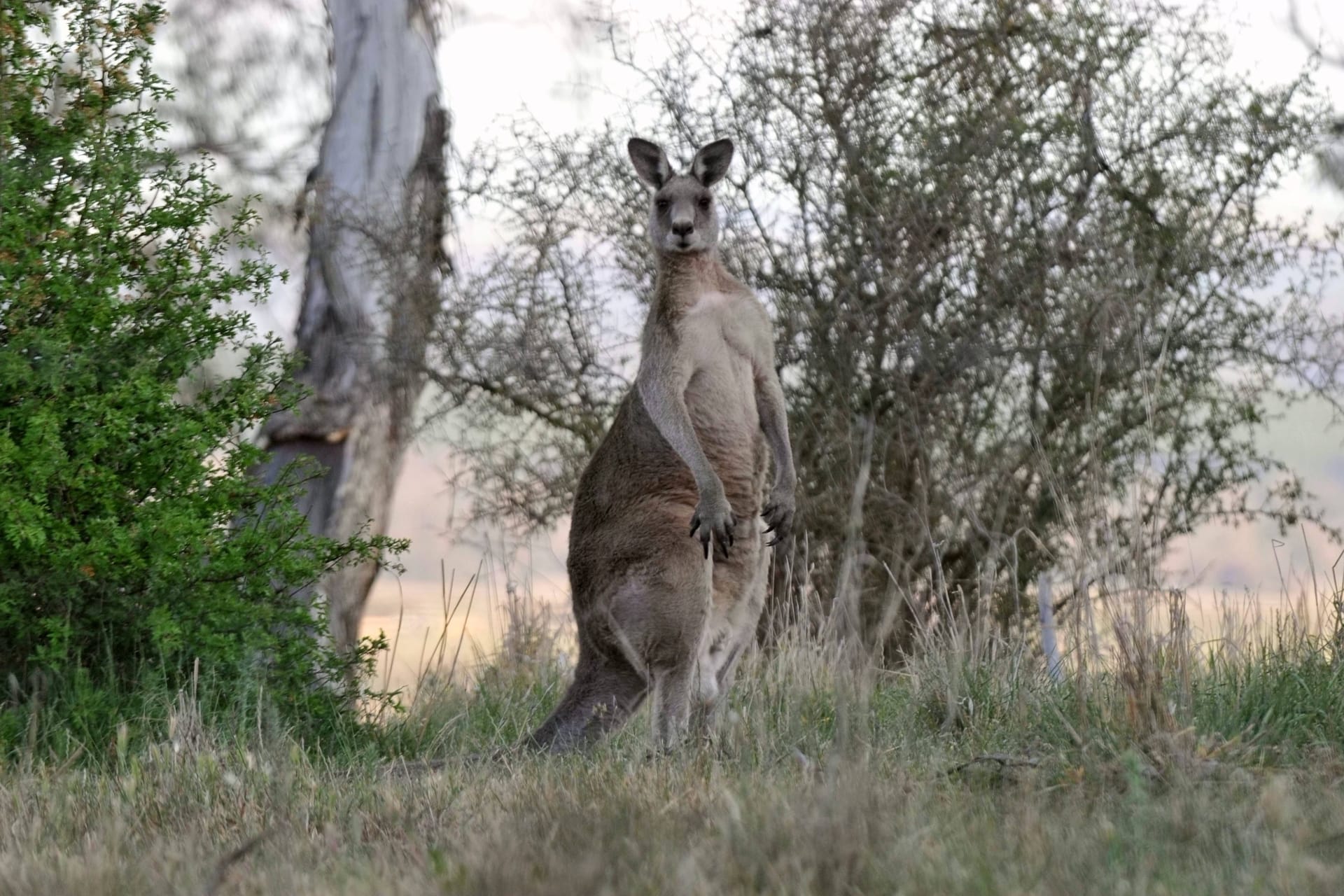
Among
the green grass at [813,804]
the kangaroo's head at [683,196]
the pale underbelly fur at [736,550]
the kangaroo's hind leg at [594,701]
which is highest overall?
the kangaroo's head at [683,196]

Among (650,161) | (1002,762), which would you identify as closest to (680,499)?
(650,161)

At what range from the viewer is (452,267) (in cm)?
1159

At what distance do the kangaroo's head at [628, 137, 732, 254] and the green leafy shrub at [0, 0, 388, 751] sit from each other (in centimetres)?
196

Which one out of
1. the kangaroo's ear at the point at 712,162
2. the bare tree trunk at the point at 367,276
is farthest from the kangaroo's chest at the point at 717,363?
the bare tree trunk at the point at 367,276

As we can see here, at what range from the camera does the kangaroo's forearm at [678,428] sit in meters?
5.96

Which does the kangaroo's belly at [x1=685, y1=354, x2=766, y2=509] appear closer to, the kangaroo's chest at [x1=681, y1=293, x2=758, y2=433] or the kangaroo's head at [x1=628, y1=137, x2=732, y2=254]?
the kangaroo's chest at [x1=681, y1=293, x2=758, y2=433]

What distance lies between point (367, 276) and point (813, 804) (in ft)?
30.8

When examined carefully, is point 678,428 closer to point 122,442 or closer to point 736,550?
point 736,550

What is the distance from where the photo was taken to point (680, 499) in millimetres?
6293

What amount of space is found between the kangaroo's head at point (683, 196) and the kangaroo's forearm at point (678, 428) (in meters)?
0.66

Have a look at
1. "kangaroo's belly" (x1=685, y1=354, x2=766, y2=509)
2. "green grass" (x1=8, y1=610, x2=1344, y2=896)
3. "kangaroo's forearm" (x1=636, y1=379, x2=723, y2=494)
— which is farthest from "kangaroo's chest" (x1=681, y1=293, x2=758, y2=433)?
"green grass" (x1=8, y1=610, x2=1344, y2=896)

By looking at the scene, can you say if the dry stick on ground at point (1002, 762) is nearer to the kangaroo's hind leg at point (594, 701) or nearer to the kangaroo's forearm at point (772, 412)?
the kangaroo's hind leg at point (594, 701)

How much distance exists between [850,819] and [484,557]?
6.18m

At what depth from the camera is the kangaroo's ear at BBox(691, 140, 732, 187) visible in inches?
264
